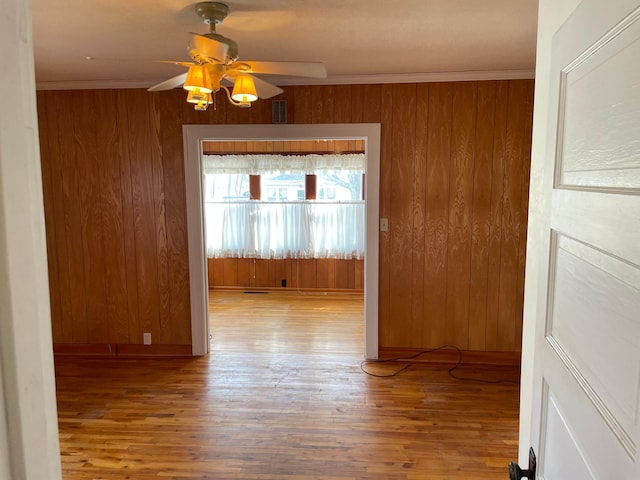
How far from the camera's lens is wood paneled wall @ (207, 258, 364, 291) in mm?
5852

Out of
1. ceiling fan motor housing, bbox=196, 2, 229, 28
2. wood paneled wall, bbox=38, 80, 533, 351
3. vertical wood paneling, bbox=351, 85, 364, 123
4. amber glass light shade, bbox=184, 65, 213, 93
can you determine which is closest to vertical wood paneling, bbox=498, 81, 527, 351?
wood paneled wall, bbox=38, 80, 533, 351

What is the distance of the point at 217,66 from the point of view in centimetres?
196

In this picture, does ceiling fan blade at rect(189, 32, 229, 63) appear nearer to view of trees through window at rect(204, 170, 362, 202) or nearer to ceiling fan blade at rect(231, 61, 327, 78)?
ceiling fan blade at rect(231, 61, 327, 78)

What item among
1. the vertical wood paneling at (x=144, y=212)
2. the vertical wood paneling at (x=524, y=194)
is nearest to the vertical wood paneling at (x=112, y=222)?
the vertical wood paneling at (x=144, y=212)

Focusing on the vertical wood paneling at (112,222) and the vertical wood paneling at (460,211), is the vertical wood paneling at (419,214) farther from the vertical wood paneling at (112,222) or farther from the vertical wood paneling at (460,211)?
the vertical wood paneling at (112,222)

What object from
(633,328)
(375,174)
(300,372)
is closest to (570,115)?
(633,328)

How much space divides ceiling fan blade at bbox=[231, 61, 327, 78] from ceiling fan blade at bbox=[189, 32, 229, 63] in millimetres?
201

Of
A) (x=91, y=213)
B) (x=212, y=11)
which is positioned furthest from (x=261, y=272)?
(x=212, y=11)

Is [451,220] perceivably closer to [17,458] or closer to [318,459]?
[318,459]

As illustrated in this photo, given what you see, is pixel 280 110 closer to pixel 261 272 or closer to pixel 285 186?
pixel 285 186

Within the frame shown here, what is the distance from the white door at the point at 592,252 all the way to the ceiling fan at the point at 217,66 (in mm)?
1389

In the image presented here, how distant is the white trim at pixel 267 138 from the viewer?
329 centimetres

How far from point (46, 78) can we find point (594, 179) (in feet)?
12.8

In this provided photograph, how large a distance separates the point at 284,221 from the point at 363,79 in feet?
9.57
